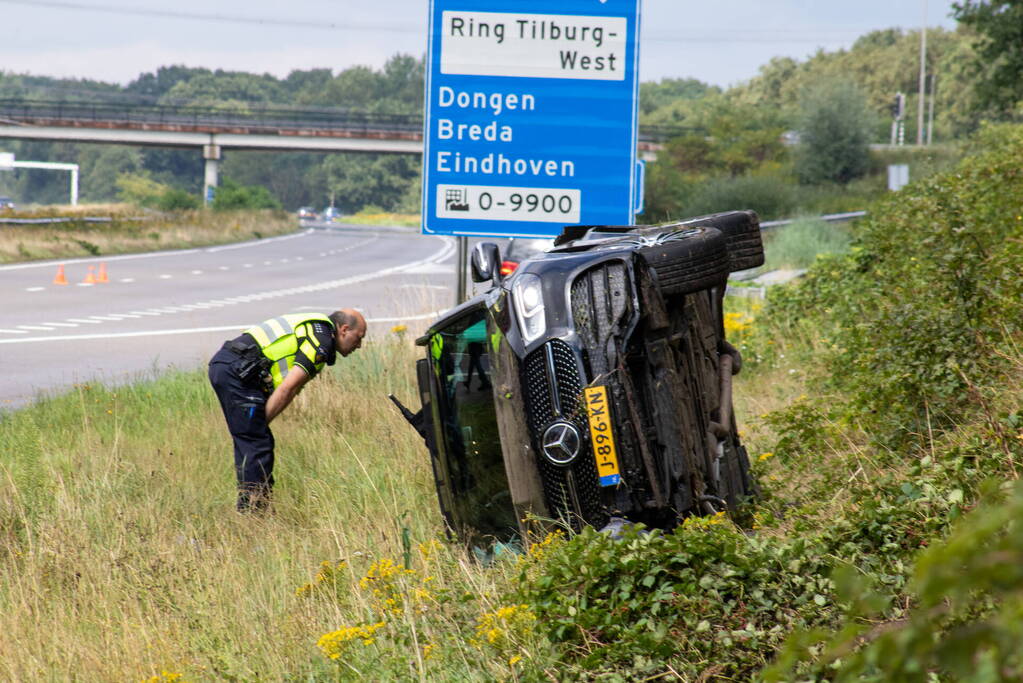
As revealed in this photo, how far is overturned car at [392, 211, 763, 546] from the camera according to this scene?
4484 mm

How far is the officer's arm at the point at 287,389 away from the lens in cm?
690

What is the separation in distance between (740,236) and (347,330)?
2.76m

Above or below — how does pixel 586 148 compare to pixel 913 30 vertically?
below

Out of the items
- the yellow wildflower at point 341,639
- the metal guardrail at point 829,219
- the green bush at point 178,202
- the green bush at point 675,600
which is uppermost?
the green bush at point 178,202

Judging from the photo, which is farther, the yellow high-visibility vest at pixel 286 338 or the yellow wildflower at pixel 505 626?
the yellow high-visibility vest at pixel 286 338

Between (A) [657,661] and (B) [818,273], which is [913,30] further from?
(A) [657,661]

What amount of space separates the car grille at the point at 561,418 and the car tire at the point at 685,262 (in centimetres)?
48

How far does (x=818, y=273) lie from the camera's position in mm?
13039

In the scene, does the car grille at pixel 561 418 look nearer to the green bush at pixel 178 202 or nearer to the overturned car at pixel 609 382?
the overturned car at pixel 609 382

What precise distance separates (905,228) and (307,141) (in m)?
71.6

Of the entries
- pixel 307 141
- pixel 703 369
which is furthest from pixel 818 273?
pixel 307 141

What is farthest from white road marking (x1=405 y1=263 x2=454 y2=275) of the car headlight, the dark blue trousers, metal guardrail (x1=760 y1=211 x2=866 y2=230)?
the car headlight

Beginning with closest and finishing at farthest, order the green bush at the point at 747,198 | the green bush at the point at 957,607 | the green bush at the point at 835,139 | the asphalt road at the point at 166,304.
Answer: the green bush at the point at 957,607, the asphalt road at the point at 166,304, the green bush at the point at 747,198, the green bush at the point at 835,139

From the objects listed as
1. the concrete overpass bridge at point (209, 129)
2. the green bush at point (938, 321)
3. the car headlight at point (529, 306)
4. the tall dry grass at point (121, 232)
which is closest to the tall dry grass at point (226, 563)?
the car headlight at point (529, 306)
